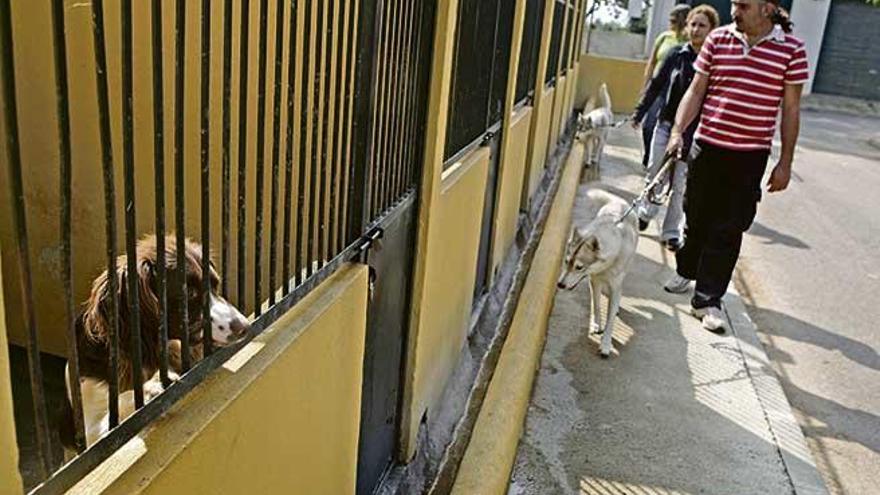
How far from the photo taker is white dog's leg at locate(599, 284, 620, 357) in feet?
16.8

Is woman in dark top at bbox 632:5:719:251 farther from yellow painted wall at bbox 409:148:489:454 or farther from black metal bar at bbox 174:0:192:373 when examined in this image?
black metal bar at bbox 174:0:192:373

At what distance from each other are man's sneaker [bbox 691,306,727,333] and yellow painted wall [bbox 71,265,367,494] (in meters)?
3.66

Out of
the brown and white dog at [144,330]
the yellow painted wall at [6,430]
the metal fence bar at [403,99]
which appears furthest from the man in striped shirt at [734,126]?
the yellow painted wall at [6,430]

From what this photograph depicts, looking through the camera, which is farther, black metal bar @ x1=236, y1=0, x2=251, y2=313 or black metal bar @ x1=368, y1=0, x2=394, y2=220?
black metal bar @ x1=368, y1=0, x2=394, y2=220

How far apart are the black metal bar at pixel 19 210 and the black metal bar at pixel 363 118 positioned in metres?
1.41

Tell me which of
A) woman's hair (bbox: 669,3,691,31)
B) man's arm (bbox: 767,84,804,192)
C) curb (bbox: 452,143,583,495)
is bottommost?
curb (bbox: 452,143,583,495)

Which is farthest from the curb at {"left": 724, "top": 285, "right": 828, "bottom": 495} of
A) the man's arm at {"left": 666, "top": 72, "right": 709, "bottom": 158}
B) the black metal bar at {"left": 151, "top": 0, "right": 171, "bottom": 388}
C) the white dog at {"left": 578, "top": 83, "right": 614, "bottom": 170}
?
the white dog at {"left": 578, "top": 83, "right": 614, "bottom": 170}

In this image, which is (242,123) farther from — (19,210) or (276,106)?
(19,210)

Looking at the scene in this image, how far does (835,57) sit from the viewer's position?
2697cm

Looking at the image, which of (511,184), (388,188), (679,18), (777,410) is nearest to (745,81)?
(511,184)

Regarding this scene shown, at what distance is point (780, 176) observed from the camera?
5.06m

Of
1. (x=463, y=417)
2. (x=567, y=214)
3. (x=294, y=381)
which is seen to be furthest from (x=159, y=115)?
(x=567, y=214)

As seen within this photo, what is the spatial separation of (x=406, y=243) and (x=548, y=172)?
7.53 m

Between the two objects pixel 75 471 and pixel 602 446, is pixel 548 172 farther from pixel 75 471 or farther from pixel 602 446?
pixel 75 471
